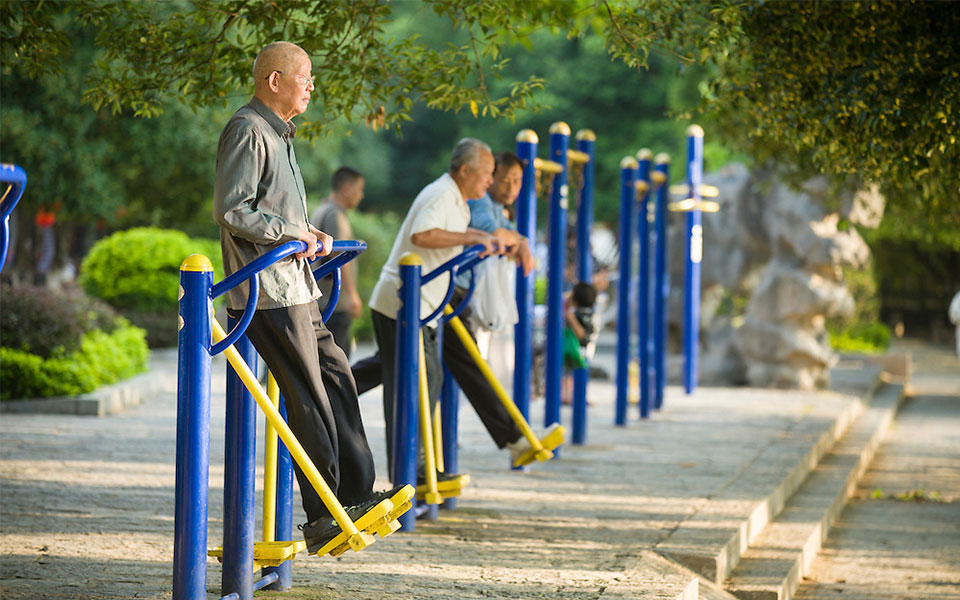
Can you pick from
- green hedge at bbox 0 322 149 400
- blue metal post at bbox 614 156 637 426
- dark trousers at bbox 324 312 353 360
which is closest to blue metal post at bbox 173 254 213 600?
dark trousers at bbox 324 312 353 360

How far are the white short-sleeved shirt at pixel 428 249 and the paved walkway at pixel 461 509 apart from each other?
1.08 m

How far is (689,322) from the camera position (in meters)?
12.6

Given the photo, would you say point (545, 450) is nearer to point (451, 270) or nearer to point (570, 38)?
point (451, 270)

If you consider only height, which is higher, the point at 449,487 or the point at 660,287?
the point at 660,287

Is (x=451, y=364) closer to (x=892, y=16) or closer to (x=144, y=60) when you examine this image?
(x=144, y=60)

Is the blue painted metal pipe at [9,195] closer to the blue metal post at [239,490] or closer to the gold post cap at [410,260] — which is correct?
the blue metal post at [239,490]

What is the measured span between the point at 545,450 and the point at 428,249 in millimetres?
1232

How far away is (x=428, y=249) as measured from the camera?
5.69 m

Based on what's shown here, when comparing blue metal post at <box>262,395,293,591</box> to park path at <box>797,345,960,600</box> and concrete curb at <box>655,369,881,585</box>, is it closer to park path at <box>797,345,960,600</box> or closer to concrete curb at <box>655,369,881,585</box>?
concrete curb at <box>655,369,881,585</box>

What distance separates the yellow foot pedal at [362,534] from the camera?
3.91m

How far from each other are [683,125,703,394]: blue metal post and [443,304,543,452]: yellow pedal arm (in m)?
6.33

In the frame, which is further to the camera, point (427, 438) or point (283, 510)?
point (427, 438)

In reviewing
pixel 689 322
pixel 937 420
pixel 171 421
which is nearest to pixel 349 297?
pixel 171 421

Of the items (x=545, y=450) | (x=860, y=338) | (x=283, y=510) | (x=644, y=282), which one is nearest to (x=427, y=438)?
(x=545, y=450)
